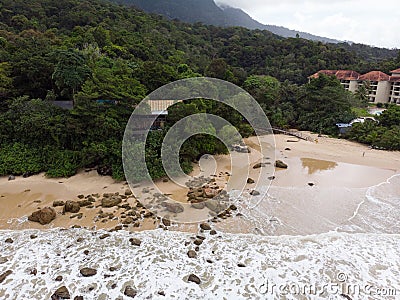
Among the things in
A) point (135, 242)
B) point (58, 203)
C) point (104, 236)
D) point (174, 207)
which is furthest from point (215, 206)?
point (58, 203)

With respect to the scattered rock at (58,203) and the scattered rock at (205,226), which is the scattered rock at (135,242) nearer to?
the scattered rock at (205,226)

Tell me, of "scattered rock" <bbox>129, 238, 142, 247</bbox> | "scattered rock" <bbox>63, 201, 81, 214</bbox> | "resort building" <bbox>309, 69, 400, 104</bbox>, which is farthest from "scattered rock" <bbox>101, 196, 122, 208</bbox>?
"resort building" <bbox>309, 69, 400, 104</bbox>

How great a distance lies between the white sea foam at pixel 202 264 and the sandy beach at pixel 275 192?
80 centimetres

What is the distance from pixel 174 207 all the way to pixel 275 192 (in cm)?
570

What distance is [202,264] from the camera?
353 inches

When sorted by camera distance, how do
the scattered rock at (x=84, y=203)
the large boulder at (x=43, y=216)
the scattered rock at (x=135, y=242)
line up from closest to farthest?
the scattered rock at (x=135, y=242) < the large boulder at (x=43, y=216) < the scattered rock at (x=84, y=203)

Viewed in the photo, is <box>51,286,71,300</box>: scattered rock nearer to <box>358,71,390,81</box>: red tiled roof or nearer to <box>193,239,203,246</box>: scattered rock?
<box>193,239,203,246</box>: scattered rock

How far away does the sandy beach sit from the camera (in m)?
11.3

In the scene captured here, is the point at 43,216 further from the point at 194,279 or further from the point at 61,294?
the point at 194,279

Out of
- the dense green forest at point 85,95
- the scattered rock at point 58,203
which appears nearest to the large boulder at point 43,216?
the scattered rock at point 58,203

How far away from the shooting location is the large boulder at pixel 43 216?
11.1m

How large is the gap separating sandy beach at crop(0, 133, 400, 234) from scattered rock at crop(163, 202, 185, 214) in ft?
2.91

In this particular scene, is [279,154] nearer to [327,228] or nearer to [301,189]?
[301,189]

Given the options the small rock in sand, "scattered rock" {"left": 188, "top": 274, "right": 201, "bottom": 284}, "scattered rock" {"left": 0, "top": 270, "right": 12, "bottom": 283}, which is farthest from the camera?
the small rock in sand
